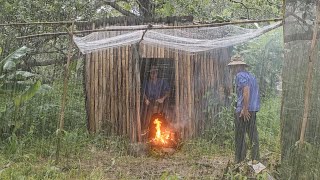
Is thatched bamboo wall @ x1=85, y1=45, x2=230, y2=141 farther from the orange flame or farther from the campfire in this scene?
the orange flame

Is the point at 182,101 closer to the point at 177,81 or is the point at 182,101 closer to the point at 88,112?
the point at 177,81

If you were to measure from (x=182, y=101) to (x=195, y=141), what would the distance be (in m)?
0.90

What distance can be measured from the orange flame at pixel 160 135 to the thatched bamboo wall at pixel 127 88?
1.38ft

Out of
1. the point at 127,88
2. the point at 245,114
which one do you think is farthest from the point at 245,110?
the point at 127,88

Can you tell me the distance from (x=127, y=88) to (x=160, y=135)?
4.61 ft

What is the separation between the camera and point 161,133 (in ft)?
31.8

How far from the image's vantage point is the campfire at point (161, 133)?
9.41 meters

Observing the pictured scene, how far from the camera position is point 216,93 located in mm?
9562

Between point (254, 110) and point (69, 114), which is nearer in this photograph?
point (254, 110)

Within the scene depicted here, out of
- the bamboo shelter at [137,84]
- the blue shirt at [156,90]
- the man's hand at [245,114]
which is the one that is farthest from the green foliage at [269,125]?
the blue shirt at [156,90]

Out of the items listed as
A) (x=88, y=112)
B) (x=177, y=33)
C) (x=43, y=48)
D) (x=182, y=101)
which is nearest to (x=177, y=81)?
(x=182, y=101)

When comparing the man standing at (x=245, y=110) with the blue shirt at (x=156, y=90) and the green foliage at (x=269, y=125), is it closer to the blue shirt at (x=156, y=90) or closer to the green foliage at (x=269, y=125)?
the green foliage at (x=269, y=125)

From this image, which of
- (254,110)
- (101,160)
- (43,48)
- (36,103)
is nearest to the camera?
(254,110)

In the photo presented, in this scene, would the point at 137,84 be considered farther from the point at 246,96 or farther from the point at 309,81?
the point at 309,81
